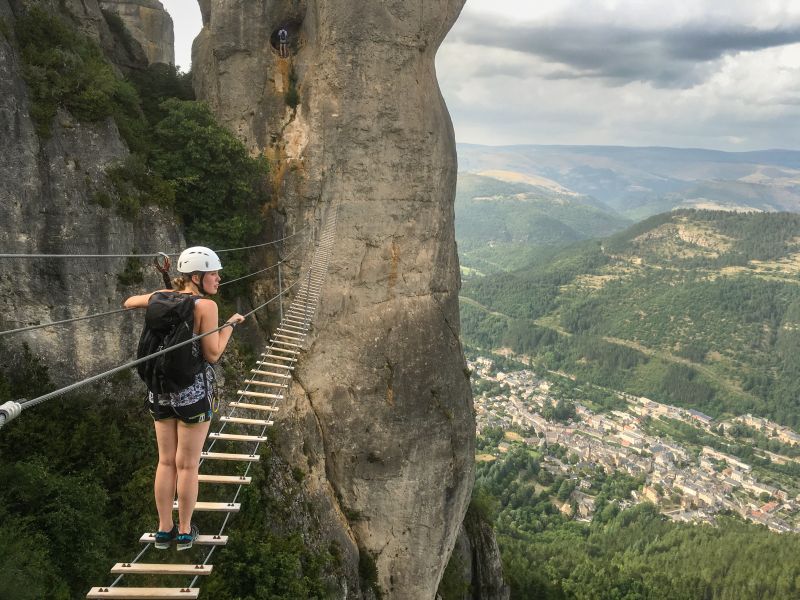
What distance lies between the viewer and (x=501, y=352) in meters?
156

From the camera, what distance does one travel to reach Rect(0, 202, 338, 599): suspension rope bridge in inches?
215

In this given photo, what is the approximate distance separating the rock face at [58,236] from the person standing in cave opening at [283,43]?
7751mm

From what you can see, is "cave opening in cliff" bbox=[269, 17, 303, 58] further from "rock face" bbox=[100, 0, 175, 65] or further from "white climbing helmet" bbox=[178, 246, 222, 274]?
"white climbing helmet" bbox=[178, 246, 222, 274]

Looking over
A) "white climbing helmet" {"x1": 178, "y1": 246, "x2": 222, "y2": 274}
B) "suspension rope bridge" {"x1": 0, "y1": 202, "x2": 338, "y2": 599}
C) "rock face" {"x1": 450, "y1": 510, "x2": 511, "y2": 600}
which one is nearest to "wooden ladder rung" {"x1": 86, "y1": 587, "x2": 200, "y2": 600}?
"suspension rope bridge" {"x1": 0, "y1": 202, "x2": 338, "y2": 599}

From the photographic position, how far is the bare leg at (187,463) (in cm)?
540

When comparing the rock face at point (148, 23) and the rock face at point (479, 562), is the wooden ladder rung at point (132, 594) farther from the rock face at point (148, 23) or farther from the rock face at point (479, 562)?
the rock face at point (148, 23)

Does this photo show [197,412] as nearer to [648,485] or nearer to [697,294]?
[648,485]

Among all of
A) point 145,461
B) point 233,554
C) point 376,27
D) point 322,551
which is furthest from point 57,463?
point 376,27

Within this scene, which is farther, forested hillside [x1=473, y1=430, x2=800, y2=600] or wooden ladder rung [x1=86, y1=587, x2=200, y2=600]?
forested hillside [x1=473, y1=430, x2=800, y2=600]

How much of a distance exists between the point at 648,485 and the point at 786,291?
110 metres

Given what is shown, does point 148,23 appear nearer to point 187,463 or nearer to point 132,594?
point 187,463

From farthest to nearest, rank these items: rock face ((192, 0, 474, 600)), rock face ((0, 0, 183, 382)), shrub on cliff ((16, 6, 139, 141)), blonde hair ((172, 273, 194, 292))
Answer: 1. rock face ((192, 0, 474, 600))
2. shrub on cliff ((16, 6, 139, 141))
3. rock face ((0, 0, 183, 382))
4. blonde hair ((172, 273, 194, 292))

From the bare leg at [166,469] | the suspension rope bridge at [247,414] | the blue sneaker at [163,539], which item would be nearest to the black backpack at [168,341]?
the suspension rope bridge at [247,414]

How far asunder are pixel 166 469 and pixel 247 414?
34.0 ft
